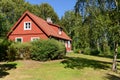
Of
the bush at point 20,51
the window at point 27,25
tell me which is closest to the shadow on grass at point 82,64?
the bush at point 20,51

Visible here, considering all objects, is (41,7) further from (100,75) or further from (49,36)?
(100,75)

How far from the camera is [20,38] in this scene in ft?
147

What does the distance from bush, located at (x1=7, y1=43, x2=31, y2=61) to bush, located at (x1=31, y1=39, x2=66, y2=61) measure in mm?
728

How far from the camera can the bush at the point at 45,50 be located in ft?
95.6

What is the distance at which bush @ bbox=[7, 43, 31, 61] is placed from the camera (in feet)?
97.1

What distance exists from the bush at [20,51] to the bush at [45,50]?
0.73 metres

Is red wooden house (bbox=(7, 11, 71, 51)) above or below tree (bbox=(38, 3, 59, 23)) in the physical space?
below

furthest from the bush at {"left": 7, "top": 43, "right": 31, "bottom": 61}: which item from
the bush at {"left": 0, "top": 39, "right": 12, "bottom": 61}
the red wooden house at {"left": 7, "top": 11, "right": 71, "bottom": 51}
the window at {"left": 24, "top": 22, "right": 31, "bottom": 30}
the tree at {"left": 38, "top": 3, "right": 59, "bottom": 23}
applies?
the tree at {"left": 38, "top": 3, "right": 59, "bottom": 23}

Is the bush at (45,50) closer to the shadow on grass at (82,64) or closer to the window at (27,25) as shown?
the shadow on grass at (82,64)

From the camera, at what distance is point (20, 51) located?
3020 centimetres

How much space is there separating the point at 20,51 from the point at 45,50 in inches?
129

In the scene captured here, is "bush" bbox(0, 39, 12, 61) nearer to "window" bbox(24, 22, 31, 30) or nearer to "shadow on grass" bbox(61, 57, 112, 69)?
"shadow on grass" bbox(61, 57, 112, 69)

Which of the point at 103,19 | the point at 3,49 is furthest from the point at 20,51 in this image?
the point at 103,19

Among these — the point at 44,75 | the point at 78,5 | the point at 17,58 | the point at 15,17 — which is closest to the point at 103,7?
the point at 78,5
